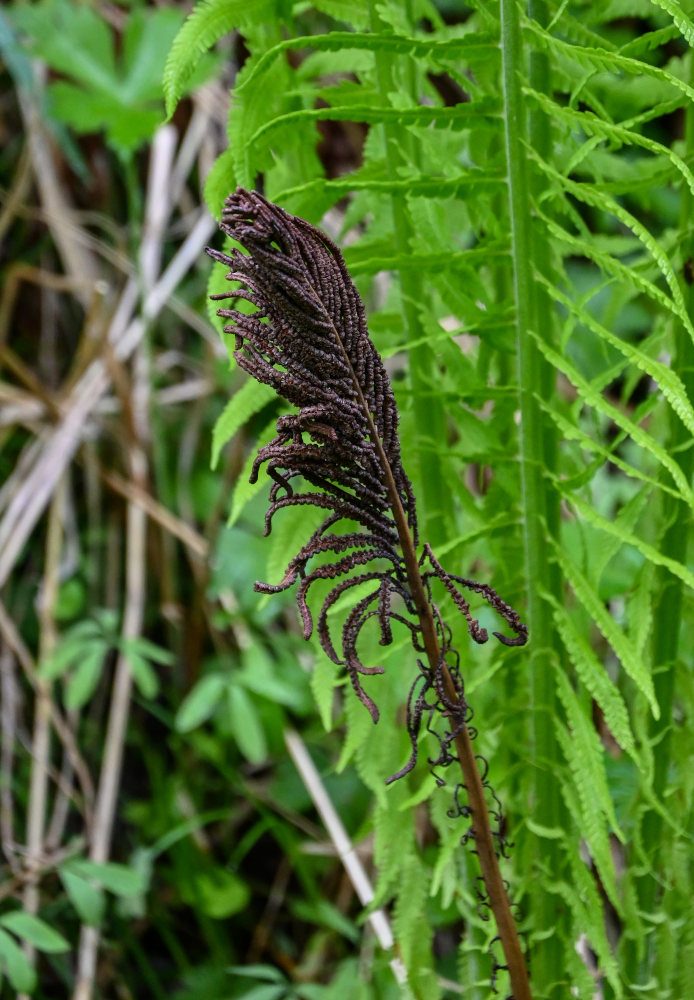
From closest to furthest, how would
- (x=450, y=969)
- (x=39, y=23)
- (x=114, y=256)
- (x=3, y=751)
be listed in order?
(x=450, y=969) < (x=3, y=751) < (x=39, y=23) < (x=114, y=256)

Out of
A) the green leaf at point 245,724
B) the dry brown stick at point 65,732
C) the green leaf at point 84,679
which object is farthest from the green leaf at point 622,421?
the dry brown stick at point 65,732

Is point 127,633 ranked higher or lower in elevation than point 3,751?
higher

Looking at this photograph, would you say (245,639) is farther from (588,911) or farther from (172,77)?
(172,77)

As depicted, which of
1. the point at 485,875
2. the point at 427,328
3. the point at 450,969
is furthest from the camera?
the point at 450,969

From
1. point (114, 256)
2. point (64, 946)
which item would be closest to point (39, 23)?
point (114, 256)

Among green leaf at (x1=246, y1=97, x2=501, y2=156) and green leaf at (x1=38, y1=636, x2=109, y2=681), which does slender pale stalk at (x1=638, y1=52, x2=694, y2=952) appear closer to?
green leaf at (x1=246, y1=97, x2=501, y2=156)

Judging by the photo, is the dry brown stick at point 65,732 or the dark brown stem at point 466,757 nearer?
the dark brown stem at point 466,757

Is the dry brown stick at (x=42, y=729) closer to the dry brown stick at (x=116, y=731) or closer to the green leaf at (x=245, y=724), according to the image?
the dry brown stick at (x=116, y=731)
